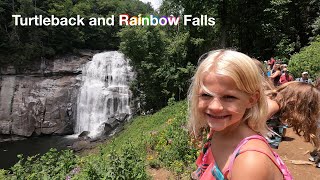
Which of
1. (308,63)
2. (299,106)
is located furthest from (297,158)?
(308,63)

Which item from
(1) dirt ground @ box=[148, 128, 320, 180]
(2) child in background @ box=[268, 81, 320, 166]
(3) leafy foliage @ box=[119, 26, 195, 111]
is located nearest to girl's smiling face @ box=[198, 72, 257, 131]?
(2) child in background @ box=[268, 81, 320, 166]

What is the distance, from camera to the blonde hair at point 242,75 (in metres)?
1.26

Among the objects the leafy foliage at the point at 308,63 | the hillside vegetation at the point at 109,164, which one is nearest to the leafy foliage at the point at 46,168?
the hillside vegetation at the point at 109,164

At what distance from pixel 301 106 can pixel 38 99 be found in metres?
26.4

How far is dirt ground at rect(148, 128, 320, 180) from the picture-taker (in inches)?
211

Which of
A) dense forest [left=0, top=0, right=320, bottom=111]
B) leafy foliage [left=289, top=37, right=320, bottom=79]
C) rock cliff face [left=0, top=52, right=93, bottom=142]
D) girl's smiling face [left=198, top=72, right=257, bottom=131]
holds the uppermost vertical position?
dense forest [left=0, top=0, right=320, bottom=111]

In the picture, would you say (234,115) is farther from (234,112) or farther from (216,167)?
(216,167)

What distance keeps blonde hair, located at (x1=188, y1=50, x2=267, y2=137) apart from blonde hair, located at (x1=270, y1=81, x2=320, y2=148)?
4.98 ft

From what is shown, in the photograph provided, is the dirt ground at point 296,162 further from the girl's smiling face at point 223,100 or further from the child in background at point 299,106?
the girl's smiling face at point 223,100

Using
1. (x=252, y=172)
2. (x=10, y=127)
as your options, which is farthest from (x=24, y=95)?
(x=252, y=172)

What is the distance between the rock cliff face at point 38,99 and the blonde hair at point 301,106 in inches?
984

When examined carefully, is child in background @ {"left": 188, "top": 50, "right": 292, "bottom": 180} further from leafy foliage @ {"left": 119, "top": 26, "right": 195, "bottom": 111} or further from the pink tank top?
leafy foliage @ {"left": 119, "top": 26, "right": 195, "bottom": 111}

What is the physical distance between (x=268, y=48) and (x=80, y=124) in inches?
666

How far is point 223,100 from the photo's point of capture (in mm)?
1279
